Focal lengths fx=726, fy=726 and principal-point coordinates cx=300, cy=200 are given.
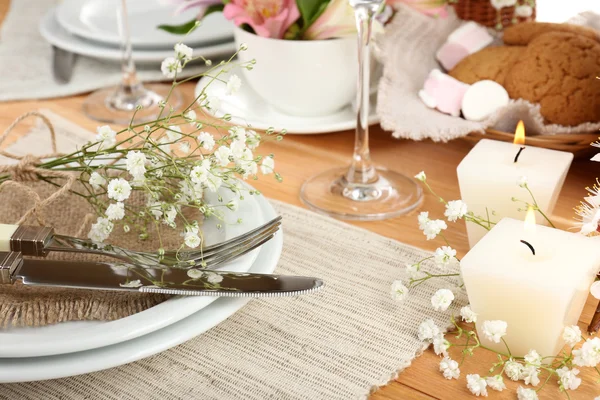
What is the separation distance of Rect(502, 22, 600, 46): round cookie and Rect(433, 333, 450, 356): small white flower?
43 centimetres

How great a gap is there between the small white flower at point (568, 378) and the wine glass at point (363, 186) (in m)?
0.27

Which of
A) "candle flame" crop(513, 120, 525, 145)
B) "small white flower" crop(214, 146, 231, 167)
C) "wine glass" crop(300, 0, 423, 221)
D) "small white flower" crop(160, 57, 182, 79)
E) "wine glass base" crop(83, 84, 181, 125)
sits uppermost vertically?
"small white flower" crop(160, 57, 182, 79)

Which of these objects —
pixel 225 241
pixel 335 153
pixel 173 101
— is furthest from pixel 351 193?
pixel 173 101

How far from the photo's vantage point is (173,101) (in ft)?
3.26

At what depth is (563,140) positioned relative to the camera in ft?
2.35

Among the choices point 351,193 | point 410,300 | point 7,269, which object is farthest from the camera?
point 351,193

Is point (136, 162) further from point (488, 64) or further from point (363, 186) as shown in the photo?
point (488, 64)

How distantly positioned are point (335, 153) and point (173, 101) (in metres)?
0.27

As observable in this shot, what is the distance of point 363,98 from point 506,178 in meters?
0.19

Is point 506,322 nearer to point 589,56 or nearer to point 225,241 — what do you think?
point 225,241

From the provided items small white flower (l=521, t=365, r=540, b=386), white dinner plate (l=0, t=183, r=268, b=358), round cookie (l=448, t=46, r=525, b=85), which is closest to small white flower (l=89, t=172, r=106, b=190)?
white dinner plate (l=0, t=183, r=268, b=358)

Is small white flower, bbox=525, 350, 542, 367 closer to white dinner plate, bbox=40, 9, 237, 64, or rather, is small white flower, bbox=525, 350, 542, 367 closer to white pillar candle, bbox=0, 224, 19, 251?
white pillar candle, bbox=0, 224, 19, 251

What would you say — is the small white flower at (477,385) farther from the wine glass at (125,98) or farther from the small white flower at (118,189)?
the wine glass at (125,98)

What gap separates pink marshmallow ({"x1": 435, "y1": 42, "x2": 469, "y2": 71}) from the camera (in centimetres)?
87
